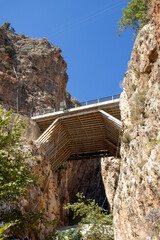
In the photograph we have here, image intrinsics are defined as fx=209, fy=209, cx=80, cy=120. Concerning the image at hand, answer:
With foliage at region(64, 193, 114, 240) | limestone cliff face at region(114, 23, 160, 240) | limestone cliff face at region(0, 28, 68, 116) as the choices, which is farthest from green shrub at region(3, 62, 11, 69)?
foliage at region(64, 193, 114, 240)

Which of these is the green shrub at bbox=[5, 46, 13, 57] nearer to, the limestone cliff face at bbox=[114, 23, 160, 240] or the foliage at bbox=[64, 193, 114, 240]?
the limestone cliff face at bbox=[114, 23, 160, 240]

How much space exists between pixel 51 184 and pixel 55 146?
11.0 feet

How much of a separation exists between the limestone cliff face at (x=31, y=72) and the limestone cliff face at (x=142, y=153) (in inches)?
792

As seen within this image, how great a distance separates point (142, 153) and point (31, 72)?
2705cm

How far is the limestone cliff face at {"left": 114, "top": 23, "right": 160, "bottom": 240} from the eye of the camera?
7.13 meters

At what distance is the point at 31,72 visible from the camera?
32.3 meters

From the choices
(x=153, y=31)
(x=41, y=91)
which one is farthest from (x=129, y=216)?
(x=41, y=91)

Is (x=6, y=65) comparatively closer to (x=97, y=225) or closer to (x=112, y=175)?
(x=112, y=175)

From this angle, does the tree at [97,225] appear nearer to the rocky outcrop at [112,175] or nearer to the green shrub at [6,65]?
the rocky outcrop at [112,175]

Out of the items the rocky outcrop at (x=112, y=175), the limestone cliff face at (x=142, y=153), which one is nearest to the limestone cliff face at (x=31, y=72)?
the rocky outcrop at (x=112, y=175)

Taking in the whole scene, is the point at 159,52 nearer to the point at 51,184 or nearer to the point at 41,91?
the point at 51,184

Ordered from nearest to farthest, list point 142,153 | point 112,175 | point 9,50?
point 142,153 → point 112,175 → point 9,50

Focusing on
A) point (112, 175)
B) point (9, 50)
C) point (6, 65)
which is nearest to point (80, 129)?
point (112, 175)

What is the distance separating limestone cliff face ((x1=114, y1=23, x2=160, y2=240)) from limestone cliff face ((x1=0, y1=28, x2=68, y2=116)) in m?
20.1
